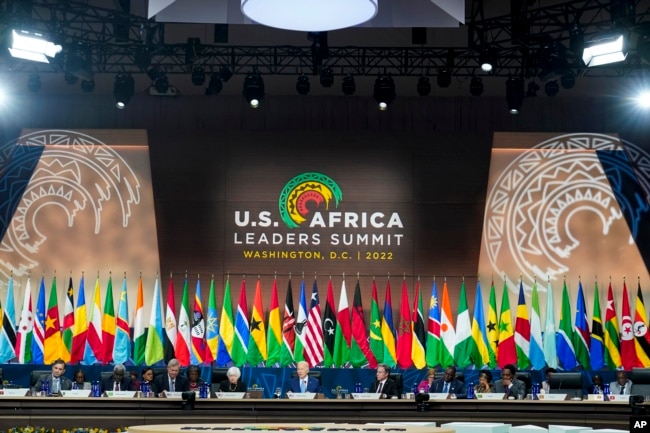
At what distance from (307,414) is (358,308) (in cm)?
407

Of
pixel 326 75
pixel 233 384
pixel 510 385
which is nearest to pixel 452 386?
pixel 510 385

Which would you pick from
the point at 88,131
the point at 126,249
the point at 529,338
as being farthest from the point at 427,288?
the point at 88,131

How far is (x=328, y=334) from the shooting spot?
12148 millimetres

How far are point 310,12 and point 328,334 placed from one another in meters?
8.95

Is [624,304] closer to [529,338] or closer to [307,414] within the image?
[529,338]

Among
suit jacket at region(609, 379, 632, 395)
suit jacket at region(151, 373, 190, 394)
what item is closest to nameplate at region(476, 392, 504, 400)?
suit jacket at region(609, 379, 632, 395)

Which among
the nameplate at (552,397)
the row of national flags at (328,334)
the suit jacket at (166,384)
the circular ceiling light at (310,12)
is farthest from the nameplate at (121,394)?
the circular ceiling light at (310,12)

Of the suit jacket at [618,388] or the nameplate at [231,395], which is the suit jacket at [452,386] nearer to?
the suit jacket at [618,388]

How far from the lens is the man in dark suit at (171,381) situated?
9822 millimetres

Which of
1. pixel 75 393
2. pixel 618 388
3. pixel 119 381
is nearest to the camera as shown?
pixel 75 393

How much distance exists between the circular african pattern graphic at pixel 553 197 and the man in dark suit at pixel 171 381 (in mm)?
5266

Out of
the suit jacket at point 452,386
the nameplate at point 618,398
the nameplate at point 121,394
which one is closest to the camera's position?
the nameplate at point 618,398

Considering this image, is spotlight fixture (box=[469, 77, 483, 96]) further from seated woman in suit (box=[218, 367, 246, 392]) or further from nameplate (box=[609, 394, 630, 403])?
seated woman in suit (box=[218, 367, 246, 392])

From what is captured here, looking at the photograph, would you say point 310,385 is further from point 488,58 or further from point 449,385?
point 488,58
